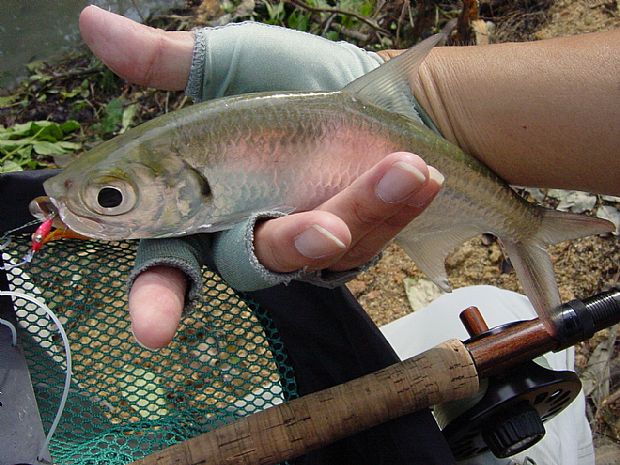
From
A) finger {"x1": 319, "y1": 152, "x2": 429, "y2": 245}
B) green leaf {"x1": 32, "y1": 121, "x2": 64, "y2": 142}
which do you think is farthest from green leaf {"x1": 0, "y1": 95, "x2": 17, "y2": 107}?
finger {"x1": 319, "y1": 152, "x2": 429, "y2": 245}

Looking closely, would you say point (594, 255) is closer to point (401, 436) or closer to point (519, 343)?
point (519, 343)

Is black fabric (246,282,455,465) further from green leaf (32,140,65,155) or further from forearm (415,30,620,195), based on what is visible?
green leaf (32,140,65,155)

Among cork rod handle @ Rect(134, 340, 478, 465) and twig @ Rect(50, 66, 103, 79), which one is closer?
cork rod handle @ Rect(134, 340, 478, 465)

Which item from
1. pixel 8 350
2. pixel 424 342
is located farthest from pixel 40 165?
Answer: pixel 424 342

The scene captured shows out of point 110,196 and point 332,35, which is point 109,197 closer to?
point 110,196

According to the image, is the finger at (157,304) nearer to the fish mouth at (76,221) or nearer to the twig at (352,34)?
the fish mouth at (76,221)

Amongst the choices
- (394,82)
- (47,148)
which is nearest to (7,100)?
(47,148)

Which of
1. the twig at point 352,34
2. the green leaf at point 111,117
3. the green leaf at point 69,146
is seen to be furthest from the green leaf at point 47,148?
the twig at point 352,34
